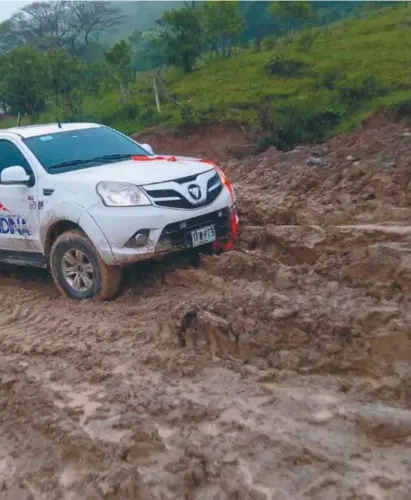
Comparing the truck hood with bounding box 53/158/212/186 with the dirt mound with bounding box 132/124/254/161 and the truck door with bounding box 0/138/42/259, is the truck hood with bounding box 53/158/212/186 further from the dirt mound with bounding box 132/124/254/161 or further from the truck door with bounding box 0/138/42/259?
the dirt mound with bounding box 132/124/254/161

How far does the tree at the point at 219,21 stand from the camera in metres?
25.9

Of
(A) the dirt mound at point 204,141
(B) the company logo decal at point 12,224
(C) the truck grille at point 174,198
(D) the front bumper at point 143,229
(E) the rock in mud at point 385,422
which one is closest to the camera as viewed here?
(E) the rock in mud at point 385,422

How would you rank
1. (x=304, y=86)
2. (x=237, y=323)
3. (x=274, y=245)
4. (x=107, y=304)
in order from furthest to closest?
(x=304, y=86), (x=274, y=245), (x=107, y=304), (x=237, y=323)

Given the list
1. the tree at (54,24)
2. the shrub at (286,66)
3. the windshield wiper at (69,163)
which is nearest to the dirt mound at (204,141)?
the shrub at (286,66)

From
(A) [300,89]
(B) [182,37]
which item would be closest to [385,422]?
(A) [300,89]

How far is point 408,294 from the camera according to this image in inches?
212

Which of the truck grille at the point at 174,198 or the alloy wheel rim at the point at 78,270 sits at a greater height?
the truck grille at the point at 174,198

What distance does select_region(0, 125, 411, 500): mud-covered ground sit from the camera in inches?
154

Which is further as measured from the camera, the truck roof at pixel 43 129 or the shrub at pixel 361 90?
the shrub at pixel 361 90

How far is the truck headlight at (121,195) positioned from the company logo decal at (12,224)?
1.10 m

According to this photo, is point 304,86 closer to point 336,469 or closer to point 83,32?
point 336,469

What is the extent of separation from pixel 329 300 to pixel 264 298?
1.57ft

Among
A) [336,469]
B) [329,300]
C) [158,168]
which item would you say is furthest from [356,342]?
[158,168]

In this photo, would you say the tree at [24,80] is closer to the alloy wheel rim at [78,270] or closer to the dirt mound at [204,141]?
the dirt mound at [204,141]
